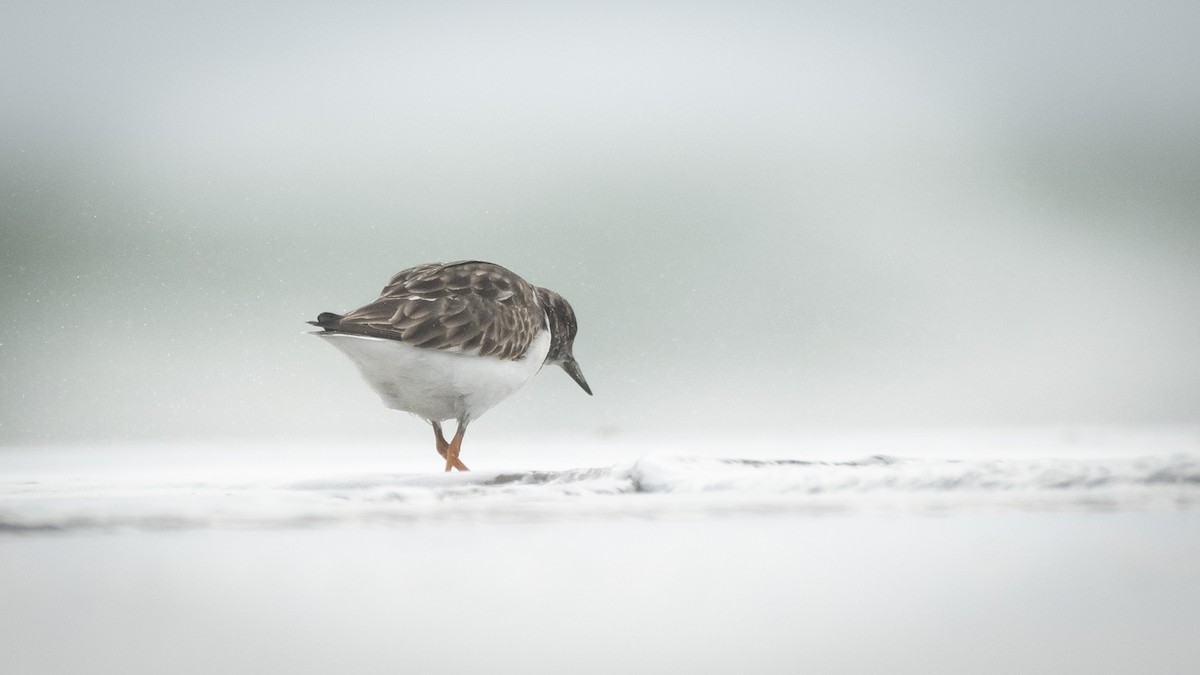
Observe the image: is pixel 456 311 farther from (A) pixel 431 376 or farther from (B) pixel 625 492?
(B) pixel 625 492

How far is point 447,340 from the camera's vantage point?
9.31 feet

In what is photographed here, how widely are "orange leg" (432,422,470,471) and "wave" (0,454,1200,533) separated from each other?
502 millimetres

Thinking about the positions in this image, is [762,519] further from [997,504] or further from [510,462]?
[510,462]

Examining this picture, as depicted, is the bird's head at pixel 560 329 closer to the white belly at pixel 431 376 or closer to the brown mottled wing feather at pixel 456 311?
the brown mottled wing feather at pixel 456 311

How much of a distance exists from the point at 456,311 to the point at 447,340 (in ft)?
0.35

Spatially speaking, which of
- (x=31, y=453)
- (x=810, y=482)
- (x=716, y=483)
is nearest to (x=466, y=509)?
(x=716, y=483)

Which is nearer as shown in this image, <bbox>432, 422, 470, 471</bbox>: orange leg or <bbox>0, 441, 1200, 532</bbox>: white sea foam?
<bbox>0, 441, 1200, 532</bbox>: white sea foam

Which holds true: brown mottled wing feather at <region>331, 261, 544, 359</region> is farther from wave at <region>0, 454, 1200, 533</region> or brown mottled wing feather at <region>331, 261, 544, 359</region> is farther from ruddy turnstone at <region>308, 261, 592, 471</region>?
wave at <region>0, 454, 1200, 533</region>

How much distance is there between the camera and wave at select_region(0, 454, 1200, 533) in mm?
1867

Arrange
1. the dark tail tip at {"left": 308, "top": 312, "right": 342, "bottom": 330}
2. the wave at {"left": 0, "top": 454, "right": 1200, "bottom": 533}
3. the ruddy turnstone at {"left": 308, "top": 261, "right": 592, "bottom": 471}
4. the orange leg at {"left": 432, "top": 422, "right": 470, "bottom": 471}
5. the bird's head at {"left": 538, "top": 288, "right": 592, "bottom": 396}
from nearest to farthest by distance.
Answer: the wave at {"left": 0, "top": 454, "right": 1200, "bottom": 533} < the dark tail tip at {"left": 308, "top": 312, "right": 342, "bottom": 330} < the ruddy turnstone at {"left": 308, "top": 261, "right": 592, "bottom": 471} < the orange leg at {"left": 432, "top": 422, "right": 470, "bottom": 471} < the bird's head at {"left": 538, "top": 288, "right": 592, "bottom": 396}

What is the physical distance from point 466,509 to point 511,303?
4.10 ft

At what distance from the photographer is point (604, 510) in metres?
1.92

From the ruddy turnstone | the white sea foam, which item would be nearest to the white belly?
the ruddy turnstone

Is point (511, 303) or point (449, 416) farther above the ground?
point (511, 303)
